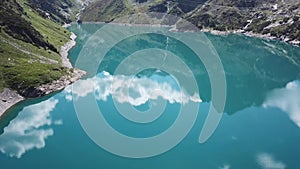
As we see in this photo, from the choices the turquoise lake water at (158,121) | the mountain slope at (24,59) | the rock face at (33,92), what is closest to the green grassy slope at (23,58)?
the mountain slope at (24,59)

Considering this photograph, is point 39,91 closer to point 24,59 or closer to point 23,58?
point 24,59

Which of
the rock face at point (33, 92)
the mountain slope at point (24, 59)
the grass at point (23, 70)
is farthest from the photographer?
the mountain slope at point (24, 59)

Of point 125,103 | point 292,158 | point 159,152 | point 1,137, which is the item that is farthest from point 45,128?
point 292,158

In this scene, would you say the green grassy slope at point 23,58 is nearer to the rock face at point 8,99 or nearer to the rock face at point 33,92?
Answer: the rock face at point 33,92

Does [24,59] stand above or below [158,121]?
above

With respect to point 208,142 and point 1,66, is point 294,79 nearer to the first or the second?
point 208,142

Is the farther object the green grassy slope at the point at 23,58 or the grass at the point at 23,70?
the green grassy slope at the point at 23,58

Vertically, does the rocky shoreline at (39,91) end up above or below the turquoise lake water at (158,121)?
above

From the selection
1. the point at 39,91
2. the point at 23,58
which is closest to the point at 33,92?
the point at 39,91

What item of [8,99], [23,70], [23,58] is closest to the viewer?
[8,99]
